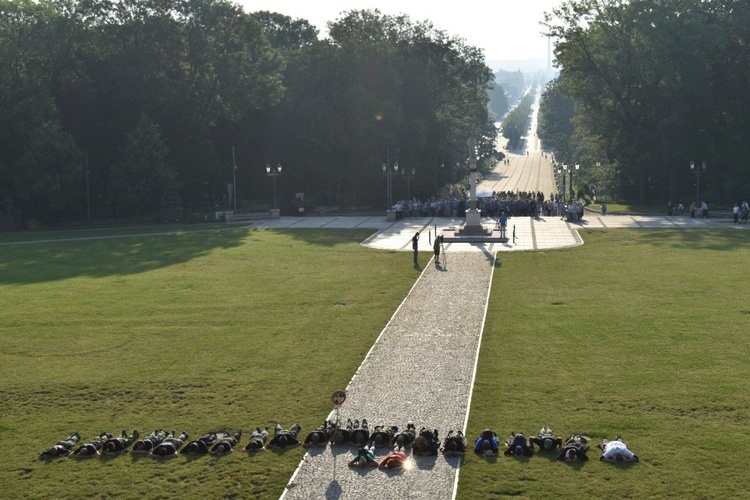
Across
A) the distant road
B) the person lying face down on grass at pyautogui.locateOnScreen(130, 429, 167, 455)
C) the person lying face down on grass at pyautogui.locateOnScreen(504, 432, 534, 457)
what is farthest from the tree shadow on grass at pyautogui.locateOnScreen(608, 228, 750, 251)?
the distant road

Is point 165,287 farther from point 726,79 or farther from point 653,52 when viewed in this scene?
point 726,79

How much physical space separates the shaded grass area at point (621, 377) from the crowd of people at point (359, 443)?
292 mm

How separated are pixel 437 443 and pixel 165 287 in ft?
67.4

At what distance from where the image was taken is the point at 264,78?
7225cm

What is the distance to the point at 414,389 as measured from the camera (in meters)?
18.5

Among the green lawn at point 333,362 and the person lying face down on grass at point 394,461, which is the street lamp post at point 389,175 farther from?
the person lying face down on grass at point 394,461

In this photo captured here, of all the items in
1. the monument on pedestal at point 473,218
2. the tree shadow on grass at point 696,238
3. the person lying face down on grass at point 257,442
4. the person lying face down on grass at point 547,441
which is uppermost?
the monument on pedestal at point 473,218

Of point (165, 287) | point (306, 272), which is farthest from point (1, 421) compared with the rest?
point (306, 272)

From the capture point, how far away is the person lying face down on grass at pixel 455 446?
49.3ft

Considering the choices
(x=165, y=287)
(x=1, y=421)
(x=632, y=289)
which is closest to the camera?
(x=1, y=421)

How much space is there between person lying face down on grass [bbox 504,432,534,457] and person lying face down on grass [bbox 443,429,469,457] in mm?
803

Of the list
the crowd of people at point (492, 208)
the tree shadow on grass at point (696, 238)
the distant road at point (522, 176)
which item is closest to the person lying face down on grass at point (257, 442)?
the tree shadow on grass at point (696, 238)

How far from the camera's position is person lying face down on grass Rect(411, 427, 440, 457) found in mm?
15055

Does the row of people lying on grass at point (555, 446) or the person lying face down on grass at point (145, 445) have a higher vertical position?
the row of people lying on grass at point (555, 446)
